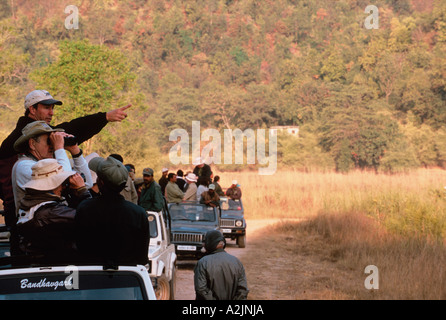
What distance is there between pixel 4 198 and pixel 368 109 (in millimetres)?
70815

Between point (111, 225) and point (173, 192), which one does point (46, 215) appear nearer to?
point (111, 225)

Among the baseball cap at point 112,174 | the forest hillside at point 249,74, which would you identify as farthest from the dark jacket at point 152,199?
the forest hillside at point 249,74

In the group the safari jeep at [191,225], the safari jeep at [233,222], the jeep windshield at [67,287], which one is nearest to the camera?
the jeep windshield at [67,287]

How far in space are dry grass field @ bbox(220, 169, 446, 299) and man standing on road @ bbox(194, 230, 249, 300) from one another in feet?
17.6

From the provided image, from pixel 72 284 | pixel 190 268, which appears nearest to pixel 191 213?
pixel 190 268

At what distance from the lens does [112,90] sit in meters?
39.7

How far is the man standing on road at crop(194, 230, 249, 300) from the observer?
7.25 m

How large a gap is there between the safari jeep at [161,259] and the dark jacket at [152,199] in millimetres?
310

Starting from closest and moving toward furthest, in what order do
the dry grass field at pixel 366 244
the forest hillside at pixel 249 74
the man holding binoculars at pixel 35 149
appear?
the man holding binoculars at pixel 35 149 → the dry grass field at pixel 366 244 → the forest hillside at pixel 249 74

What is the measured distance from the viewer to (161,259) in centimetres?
1002

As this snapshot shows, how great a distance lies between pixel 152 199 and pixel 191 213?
420 cm

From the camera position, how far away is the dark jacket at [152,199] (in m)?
11.9

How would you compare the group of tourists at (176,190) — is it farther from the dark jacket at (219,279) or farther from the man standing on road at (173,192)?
the dark jacket at (219,279)

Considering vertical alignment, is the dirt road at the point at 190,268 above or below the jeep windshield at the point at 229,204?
below
